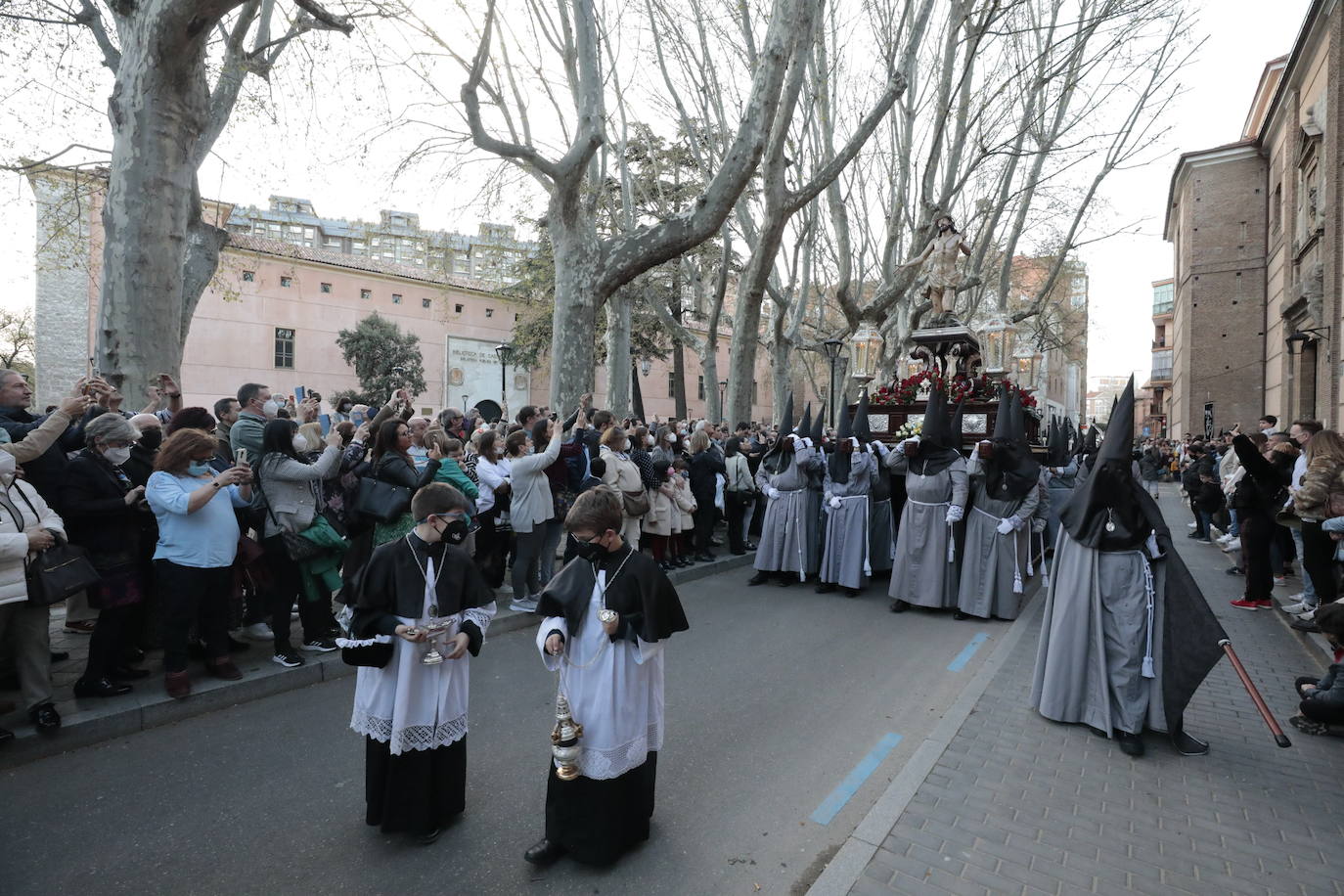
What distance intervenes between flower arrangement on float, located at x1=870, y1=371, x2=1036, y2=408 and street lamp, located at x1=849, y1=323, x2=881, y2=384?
6559 millimetres

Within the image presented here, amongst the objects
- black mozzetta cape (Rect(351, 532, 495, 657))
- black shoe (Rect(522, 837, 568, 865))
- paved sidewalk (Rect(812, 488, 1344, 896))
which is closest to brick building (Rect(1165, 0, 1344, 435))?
paved sidewalk (Rect(812, 488, 1344, 896))

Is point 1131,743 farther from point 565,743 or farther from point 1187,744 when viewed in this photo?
point 565,743

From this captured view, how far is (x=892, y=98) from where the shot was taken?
11422mm

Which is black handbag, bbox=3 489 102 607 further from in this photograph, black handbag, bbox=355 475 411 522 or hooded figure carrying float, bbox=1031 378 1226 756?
hooded figure carrying float, bbox=1031 378 1226 756

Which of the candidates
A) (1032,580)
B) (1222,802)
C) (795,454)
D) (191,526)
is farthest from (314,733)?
(1032,580)

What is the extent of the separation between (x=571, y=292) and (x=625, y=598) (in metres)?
7.93

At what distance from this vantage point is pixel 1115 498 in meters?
4.61

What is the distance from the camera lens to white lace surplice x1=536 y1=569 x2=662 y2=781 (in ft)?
10.2

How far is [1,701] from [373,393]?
96.9 feet

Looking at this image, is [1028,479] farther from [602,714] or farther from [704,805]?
[602,714]

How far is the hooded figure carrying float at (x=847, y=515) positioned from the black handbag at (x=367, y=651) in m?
Answer: 6.58

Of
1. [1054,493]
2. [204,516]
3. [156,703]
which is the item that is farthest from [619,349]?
[156,703]

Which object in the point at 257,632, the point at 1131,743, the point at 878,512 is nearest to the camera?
the point at 1131,743

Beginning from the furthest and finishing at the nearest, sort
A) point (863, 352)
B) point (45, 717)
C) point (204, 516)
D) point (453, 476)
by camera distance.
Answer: point (863, 352) < point (453, 476) < point (204, 516) < point (45, 717)
